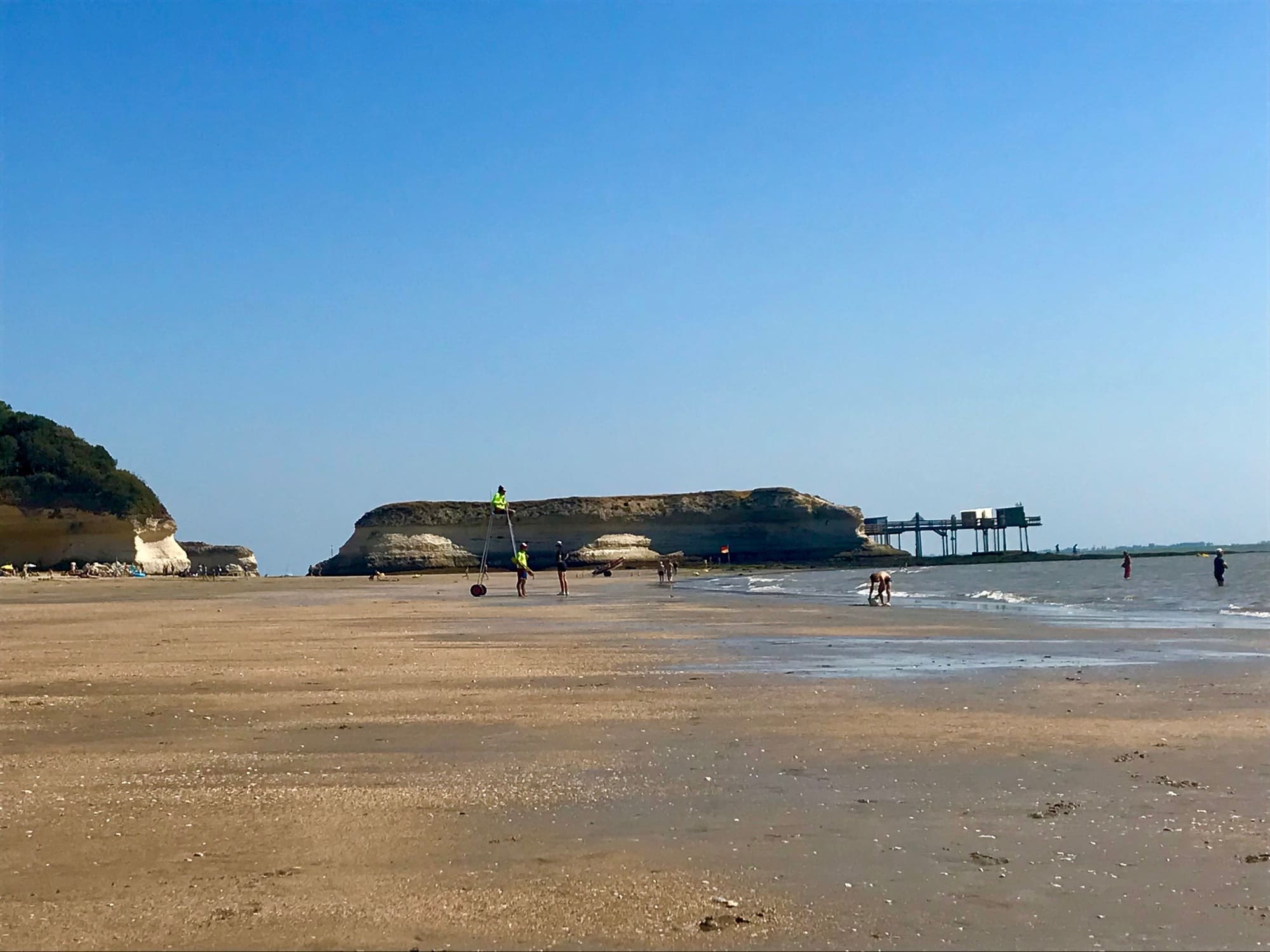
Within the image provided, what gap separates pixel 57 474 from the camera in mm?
59656

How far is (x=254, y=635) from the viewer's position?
15961 millimetres

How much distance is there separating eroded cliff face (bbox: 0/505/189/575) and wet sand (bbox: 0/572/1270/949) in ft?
176

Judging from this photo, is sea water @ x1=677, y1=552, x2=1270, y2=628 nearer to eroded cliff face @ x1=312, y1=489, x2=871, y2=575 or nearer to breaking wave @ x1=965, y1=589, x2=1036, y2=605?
breaking wave @ x1=965, y1=589, x2=1036, y2=605

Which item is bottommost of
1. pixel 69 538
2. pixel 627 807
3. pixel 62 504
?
pixel 627 807

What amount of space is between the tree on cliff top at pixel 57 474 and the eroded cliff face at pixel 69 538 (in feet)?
1.56

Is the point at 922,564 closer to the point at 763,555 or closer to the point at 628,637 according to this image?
the point at 763,555

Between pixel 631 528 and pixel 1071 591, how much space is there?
55160 millimetres

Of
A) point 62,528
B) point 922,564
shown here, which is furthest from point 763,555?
point 62,528

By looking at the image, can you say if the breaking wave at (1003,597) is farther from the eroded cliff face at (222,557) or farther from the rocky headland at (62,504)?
the eroded cliff face at (222,557)

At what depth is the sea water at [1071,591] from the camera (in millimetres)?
22172

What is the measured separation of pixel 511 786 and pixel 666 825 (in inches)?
44.7

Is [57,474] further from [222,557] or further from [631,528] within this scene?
[631,528]

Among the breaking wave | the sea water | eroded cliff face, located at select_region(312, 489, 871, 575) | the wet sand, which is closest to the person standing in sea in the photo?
the sea water

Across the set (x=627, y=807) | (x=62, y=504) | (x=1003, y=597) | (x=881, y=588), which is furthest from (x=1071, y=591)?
(x=62, y=504)
